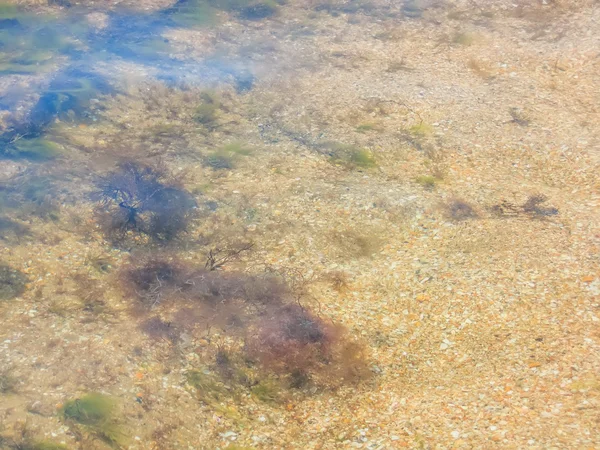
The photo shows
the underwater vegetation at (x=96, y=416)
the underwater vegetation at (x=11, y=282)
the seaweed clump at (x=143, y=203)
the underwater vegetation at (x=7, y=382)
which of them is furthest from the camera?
the seaweed clump at (x=143, y=203)

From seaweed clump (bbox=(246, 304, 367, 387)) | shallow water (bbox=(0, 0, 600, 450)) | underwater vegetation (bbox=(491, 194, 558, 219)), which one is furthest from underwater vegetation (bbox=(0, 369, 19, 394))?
underwater vegetation (bbox=(491, 194, 558, 219))

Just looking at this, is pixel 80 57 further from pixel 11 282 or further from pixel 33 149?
pixel 11 282

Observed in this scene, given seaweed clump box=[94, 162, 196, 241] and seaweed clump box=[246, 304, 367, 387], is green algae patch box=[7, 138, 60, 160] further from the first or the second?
seaweed clump box=[246, 304, 367, 387]

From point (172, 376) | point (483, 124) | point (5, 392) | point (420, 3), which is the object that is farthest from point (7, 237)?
point (420, 3)

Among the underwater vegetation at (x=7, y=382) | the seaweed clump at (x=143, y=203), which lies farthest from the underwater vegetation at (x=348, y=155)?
the underwater vegetation at (x=7, y=382)

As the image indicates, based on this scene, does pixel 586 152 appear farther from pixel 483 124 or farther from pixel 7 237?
pixel 7 237

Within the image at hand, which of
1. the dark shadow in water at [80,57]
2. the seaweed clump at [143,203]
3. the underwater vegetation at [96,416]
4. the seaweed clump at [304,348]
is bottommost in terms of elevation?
the seaweed clump at [304,348]

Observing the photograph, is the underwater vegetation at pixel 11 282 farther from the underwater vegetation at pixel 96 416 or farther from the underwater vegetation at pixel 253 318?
the underwater vegetation at pixel 96 416
